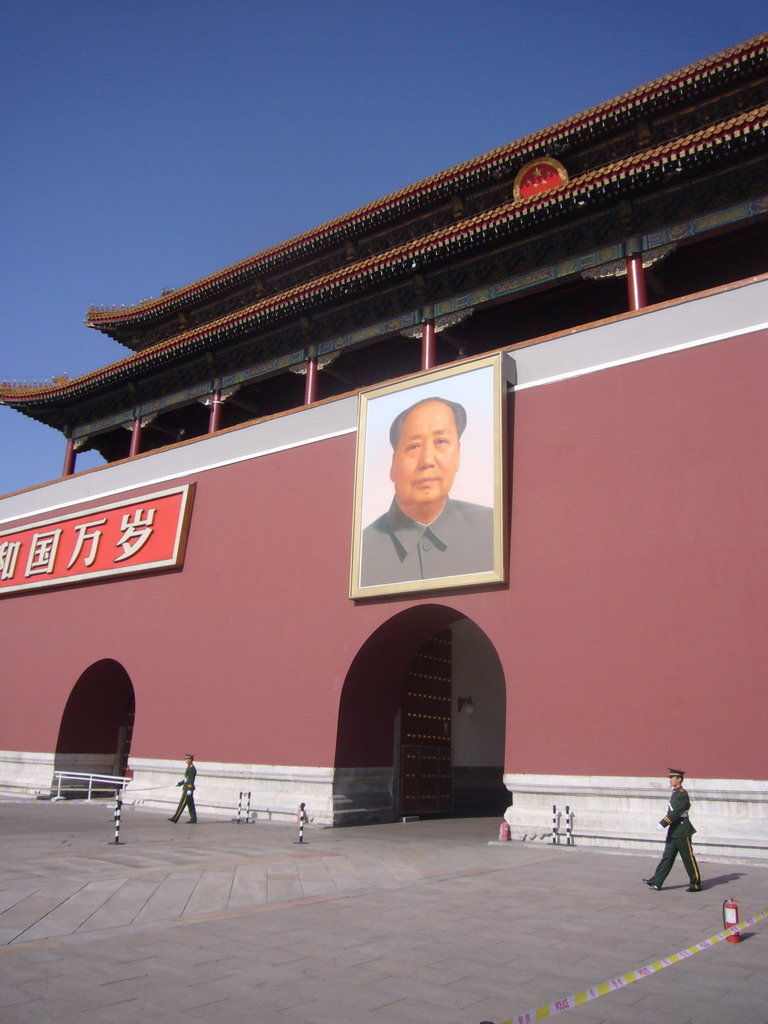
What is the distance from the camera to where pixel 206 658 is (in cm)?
1198

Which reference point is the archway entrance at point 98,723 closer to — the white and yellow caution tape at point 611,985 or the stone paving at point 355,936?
the stone paving at point 355,936

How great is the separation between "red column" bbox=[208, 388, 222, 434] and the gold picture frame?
4551 mm

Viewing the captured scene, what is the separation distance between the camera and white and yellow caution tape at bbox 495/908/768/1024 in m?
3.02

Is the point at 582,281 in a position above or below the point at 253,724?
above

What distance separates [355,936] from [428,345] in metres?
8.93

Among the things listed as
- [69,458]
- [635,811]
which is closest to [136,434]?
[69,458]

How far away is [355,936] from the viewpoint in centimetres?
429

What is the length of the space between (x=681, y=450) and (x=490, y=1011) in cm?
646

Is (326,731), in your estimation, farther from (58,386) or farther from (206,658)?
(58,386)

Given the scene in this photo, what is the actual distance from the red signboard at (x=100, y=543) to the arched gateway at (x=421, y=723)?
160 inches

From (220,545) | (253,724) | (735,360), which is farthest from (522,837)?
(220,545)

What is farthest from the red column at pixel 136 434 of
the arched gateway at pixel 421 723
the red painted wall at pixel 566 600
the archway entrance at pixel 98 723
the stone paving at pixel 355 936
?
the stone paving at pixel 355 936

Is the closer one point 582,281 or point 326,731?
point 326,731

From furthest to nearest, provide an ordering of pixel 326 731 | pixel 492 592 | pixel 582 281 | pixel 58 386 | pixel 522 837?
1. pixel 58 386
2. pixel 582 281
3. pixel 326 731
4. pixel 492 592
5. pixel 522 837
